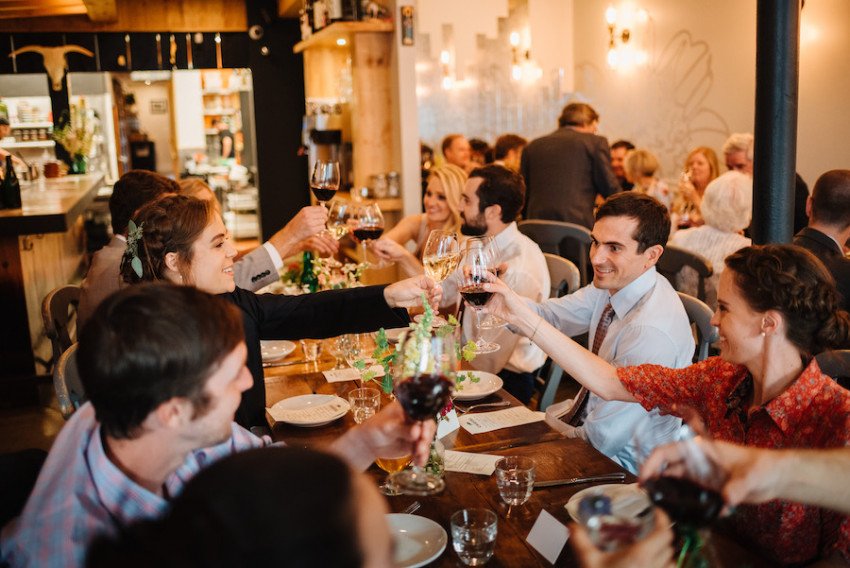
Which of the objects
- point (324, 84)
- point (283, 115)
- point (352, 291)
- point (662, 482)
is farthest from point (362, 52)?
point (662, 482)

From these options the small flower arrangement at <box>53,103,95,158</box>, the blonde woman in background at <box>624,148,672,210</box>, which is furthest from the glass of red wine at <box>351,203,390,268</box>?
the small flower arrangement at <box>53,103,95,158</box>

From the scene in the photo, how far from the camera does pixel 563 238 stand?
5164 mm

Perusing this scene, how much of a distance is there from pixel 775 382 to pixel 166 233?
1.63m

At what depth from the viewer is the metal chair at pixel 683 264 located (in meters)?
3.93

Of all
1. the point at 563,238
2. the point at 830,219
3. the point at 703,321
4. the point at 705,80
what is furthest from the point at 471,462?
the point at 705,80

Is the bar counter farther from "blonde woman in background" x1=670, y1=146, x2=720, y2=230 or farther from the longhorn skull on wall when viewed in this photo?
"blonde woman in background" x1=670, y1=146, x2=720, y2=230

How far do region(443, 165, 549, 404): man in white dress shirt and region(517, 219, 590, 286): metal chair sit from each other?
4.11 feet

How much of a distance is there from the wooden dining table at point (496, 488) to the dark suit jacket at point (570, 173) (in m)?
3.59

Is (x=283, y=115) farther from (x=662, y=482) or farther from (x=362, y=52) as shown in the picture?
(x=662, y=482)

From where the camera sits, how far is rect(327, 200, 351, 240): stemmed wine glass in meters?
3.50

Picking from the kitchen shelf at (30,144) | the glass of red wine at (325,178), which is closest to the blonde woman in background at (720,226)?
the glass of red wine at (325,178)

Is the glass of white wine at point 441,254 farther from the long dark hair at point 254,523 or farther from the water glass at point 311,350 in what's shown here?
the long dark hair at point 254,523

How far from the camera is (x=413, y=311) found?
145 inches

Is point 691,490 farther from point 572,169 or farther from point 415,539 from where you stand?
point 572,169
